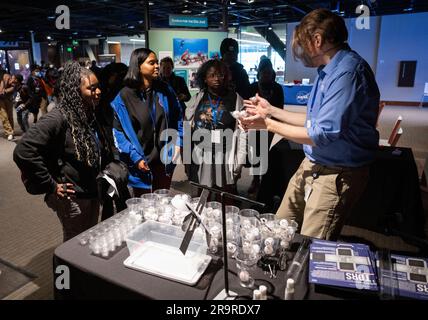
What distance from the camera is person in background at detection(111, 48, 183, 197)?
2340 mm

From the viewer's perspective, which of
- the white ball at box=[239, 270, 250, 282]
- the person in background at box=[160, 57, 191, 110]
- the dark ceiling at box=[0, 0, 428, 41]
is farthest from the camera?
the dark ceiling at box=[0, 0, 428, 41]

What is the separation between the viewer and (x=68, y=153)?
5.81 feet

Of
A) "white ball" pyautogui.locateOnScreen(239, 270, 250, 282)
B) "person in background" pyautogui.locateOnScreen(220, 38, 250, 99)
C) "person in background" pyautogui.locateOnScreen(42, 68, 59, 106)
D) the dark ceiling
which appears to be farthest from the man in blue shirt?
the dark ceiling

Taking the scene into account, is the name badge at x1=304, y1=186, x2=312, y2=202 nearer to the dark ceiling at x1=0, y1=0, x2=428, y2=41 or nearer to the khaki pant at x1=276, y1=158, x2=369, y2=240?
the khaki pant at x1=276, y1=158, x2=369, y2=240

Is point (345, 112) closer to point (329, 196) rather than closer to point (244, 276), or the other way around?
point (329, 196)

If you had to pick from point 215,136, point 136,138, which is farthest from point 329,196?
point 136,138

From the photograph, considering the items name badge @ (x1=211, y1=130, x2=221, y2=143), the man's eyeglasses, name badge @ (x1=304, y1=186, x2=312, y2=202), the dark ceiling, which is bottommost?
name badge @ (x1=304, y1=186, x2=312, y2=202)

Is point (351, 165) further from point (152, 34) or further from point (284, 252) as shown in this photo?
point (152, 34)

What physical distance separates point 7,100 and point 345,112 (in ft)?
25.2

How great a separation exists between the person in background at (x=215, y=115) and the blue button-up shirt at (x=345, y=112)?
118 centimetres

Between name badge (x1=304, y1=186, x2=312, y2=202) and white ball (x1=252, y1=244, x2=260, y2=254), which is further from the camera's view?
name badge (x1=304, y1=186, x2=312, y2=202)

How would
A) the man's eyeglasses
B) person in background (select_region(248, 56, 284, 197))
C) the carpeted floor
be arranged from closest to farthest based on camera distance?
the carpeted floor → the man's eyeglasses → person in background (select_region(248, 56, 284, 197))

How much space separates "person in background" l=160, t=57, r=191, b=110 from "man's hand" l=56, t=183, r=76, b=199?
270 centimetres
